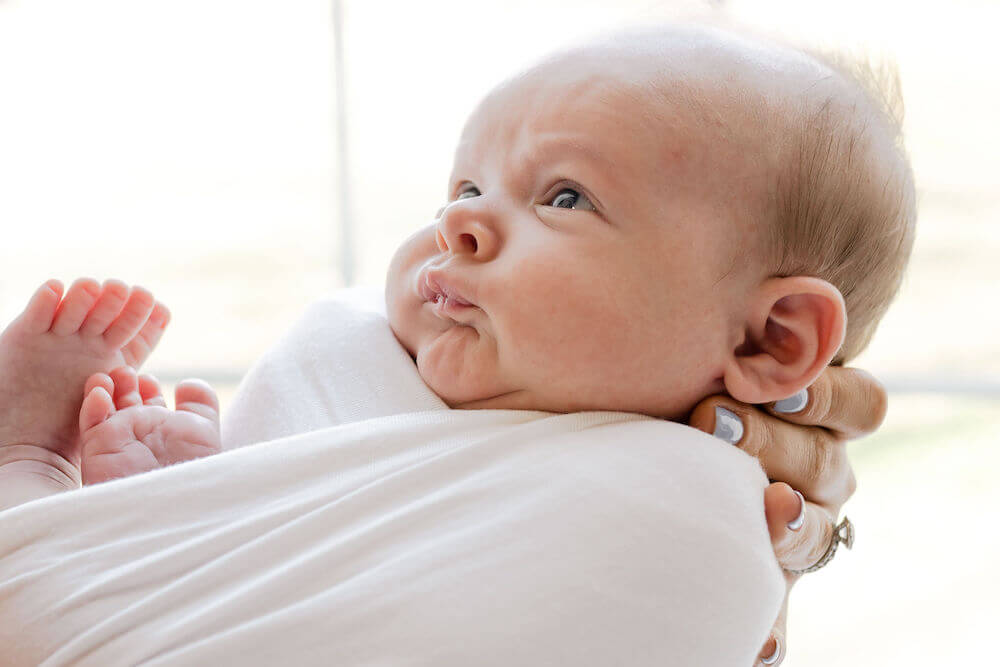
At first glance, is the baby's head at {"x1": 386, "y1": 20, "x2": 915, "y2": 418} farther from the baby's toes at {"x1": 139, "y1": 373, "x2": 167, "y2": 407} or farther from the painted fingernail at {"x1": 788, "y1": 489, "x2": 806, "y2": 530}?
the baby's toes at {"x1": 139, "y1": 373, "x2": 167, "y2": 407}

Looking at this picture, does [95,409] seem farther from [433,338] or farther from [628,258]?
[628,258]

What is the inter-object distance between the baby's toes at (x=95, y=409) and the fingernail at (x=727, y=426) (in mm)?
571

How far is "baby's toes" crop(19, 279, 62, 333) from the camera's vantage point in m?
1.01

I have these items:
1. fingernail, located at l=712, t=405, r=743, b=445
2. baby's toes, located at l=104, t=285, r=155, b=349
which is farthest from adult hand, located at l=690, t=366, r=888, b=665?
baby's toes, located at l=104, t=285, r=155, b=349

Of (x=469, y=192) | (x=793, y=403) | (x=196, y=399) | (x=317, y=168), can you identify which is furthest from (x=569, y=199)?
(x=317, y=168)

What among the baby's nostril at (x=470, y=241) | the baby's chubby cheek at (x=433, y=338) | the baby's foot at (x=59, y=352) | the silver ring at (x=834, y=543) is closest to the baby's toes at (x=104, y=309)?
the baby's foot at (x=59, y=352)

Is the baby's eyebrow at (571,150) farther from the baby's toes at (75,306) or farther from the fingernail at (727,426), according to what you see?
the baby's toes at (75,306)

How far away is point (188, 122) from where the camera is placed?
139 inches

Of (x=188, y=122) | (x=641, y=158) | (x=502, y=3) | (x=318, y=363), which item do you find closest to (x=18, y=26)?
(x=188, y=122)

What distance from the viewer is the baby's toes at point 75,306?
102 centimetres

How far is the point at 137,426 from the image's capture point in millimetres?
964

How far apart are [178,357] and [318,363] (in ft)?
8.81

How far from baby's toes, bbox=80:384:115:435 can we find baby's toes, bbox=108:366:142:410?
1.1 inches

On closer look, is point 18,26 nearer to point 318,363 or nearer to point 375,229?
point 375,229
